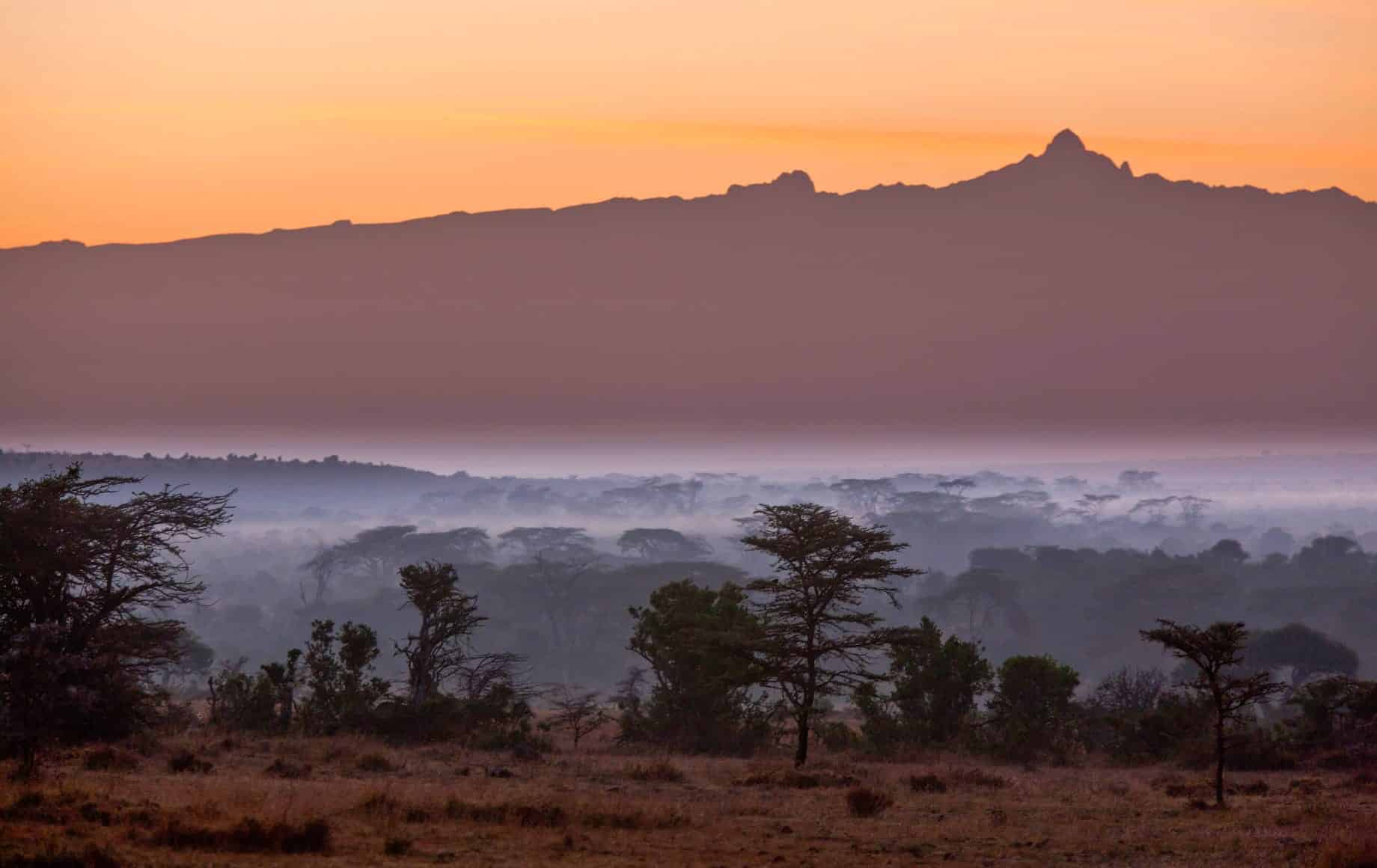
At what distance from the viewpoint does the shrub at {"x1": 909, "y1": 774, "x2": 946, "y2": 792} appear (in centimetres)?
2680

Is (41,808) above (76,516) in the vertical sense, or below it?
below

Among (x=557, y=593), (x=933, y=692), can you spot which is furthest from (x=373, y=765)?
A: (x=557, y=593)

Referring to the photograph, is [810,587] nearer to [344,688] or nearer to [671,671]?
[671,671]

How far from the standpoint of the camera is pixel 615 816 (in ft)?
67.3

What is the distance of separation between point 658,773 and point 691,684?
10.9 meters

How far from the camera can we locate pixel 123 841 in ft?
55.6

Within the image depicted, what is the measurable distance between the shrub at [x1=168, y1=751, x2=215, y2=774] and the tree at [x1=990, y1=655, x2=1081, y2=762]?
22.8 meters

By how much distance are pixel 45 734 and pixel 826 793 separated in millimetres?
13975

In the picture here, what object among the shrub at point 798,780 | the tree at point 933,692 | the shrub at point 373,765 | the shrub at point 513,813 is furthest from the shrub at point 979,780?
the shrub at point 373,765

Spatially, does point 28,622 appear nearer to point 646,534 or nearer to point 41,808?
point 41,808

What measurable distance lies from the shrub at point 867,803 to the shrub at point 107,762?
13.1 metres

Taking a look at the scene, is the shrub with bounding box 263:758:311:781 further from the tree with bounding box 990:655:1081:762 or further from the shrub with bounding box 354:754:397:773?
the tree with bounding box 990:655:1081:762

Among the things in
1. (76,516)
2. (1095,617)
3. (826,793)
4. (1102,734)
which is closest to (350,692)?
(76,516)

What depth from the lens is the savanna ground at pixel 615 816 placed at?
17422 mm
